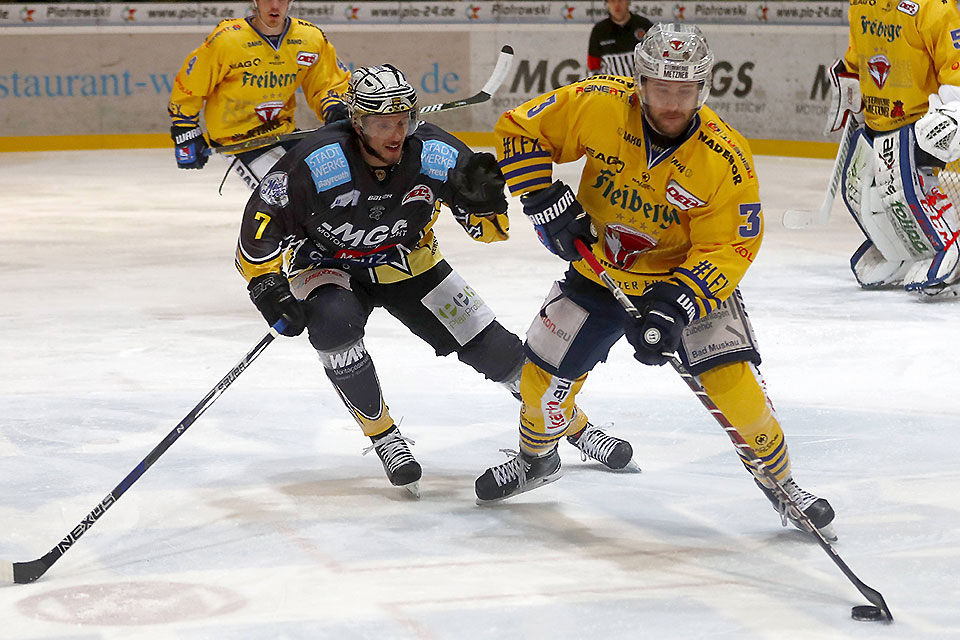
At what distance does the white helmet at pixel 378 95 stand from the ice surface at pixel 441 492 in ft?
2.99

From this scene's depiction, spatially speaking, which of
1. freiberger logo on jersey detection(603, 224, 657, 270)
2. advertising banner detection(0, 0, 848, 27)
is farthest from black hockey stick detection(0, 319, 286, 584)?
advertising banner detection(0, 0, 848, 27)

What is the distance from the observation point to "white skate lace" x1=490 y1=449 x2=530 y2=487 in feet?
10.2

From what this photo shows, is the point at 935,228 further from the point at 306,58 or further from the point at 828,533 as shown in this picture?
the point at 828,533

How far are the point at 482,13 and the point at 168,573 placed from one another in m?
8.87

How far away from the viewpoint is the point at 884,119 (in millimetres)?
5625

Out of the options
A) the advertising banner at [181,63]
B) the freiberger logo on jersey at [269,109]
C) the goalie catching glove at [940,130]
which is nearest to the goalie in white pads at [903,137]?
the goalie catching glove at [940,130]

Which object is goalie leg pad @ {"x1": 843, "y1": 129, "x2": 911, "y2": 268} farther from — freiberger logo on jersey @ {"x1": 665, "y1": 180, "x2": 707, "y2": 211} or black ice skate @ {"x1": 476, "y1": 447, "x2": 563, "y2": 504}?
freiberger logo on jersey @ {"x1": 665, "y1": 180, "x2": 707, "y2": 211}

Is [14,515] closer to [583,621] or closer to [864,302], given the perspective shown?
[583,621]

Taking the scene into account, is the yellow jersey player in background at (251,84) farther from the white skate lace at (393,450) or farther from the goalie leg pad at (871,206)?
the white skate lace at (393,450)

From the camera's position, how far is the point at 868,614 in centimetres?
240

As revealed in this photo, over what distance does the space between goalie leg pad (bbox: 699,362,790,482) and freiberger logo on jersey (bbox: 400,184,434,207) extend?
815 millimetres

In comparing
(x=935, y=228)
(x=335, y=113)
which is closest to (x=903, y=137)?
(x=935, y=228)

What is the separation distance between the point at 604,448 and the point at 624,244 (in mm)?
677

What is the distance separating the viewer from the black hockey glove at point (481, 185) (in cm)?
299
